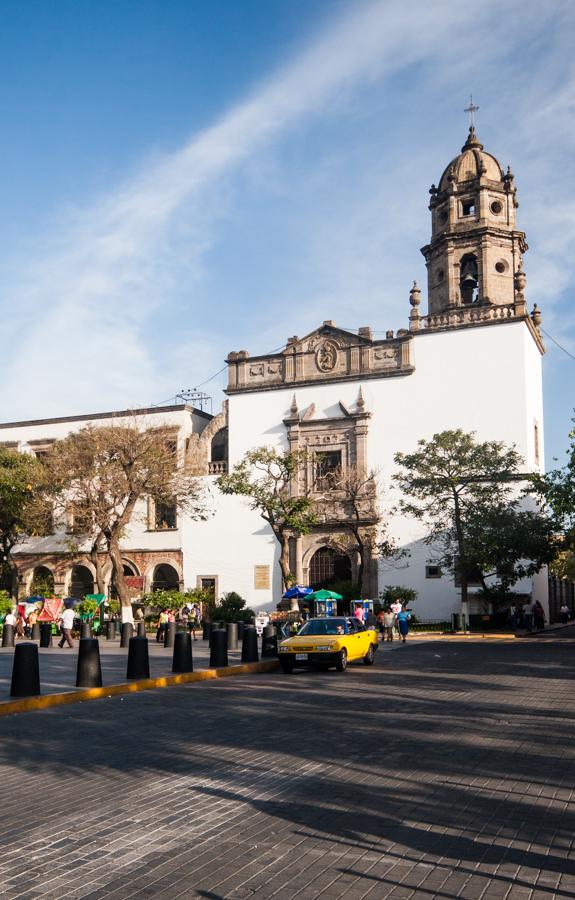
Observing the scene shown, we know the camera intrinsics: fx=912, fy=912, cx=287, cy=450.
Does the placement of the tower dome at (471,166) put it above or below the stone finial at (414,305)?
above

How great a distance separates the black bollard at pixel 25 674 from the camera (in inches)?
534

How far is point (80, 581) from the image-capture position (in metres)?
50.7

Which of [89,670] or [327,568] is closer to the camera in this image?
[89,670]

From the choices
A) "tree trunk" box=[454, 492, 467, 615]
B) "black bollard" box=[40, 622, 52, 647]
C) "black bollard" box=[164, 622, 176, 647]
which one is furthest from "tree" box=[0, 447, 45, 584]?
"tree trunk" box=[454, 492, 467, 615]

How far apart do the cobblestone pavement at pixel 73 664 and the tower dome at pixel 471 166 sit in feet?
95.0

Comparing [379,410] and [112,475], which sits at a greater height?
[379,410]

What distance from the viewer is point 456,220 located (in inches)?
1813

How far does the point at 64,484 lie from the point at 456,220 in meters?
23.3

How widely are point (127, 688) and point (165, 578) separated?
33.1m

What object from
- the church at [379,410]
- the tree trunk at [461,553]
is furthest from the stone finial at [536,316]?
the tree trunk at [461,553]

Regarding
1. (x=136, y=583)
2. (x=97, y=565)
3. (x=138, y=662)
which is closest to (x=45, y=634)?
(x=138, y=662)

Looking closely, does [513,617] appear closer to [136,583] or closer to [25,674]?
[136,583]

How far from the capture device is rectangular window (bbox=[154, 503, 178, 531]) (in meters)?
48.3

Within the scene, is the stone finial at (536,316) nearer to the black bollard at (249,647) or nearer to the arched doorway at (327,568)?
the arched doorway at (327,568)
